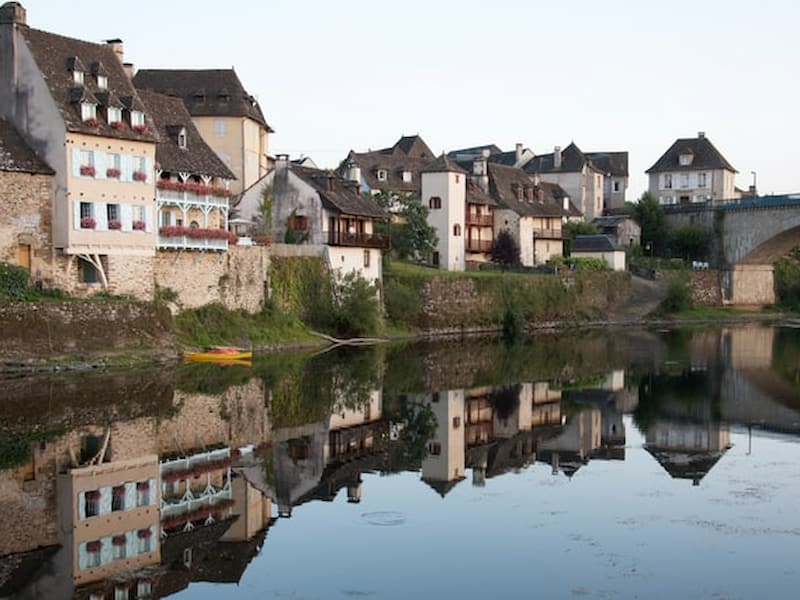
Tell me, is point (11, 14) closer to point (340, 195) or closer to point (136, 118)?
point (136, 118)

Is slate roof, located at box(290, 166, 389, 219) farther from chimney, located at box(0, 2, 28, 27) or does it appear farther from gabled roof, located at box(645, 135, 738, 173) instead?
gabled roof, located at box(645, 135, 738, 173)

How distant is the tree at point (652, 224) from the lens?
313ft

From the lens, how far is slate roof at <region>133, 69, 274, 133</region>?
69.4 metres

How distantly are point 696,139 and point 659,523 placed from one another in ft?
301

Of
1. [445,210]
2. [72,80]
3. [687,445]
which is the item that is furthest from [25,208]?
[445,210]

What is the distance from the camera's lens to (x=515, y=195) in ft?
280

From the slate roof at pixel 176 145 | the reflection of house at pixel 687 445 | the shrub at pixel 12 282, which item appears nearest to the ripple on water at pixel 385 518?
the reflection of house at pixel 687 445

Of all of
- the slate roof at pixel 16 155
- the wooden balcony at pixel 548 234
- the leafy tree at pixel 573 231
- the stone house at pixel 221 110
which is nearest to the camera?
the slate roof at pixel 16 155

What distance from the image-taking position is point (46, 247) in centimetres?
4288

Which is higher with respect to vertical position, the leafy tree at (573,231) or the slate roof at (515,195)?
the slate roof at (515,195)

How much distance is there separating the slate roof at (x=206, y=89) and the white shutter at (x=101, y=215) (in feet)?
85.5

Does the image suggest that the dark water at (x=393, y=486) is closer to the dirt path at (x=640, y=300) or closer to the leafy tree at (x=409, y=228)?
the leafy tree at (x=409, y=228)

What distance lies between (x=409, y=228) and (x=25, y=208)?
109 feet

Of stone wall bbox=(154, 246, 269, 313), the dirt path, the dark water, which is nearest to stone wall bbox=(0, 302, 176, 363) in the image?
the dark water
